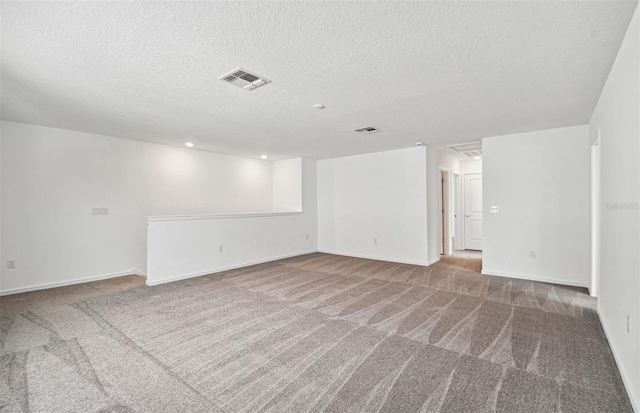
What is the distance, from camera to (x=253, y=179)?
7.25m

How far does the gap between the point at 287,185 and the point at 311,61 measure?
17.1 ft

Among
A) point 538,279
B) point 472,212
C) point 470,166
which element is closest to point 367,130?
point 538,279

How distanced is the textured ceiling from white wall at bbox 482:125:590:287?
537 millimetres

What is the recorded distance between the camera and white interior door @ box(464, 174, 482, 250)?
7.53 m

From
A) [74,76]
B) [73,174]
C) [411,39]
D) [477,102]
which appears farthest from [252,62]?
[73,174]

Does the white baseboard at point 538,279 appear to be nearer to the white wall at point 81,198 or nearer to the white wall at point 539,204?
the white wall at point 539,204

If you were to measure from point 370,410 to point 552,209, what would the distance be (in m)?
4.49

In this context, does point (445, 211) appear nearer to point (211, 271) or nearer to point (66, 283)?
point (211, 271)

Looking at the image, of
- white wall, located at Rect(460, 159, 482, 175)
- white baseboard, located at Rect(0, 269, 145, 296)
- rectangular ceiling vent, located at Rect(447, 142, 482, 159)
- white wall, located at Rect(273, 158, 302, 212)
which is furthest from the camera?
white wall, located at Rect(460, 159, 482, 175)

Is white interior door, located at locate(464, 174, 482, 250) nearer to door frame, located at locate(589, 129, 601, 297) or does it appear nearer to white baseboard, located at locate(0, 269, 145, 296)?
door frame, located at locate(589, 129, 601, 297)

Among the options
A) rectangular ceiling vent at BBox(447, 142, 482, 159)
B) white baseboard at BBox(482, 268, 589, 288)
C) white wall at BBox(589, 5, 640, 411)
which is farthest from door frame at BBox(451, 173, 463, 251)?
white wall at BBox(589, 5, 640, 411)

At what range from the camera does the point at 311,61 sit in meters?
2.32

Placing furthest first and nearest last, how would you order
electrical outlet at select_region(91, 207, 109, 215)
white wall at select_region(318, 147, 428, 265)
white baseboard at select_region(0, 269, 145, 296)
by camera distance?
white wall at select_region(318, 147, 428, 265) → electrical outlet at select_region(91, 207, 109, 215) → white baseboard at select_region(0, 269, 145, 296)

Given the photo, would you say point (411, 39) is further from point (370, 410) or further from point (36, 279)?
point (36, 279)
